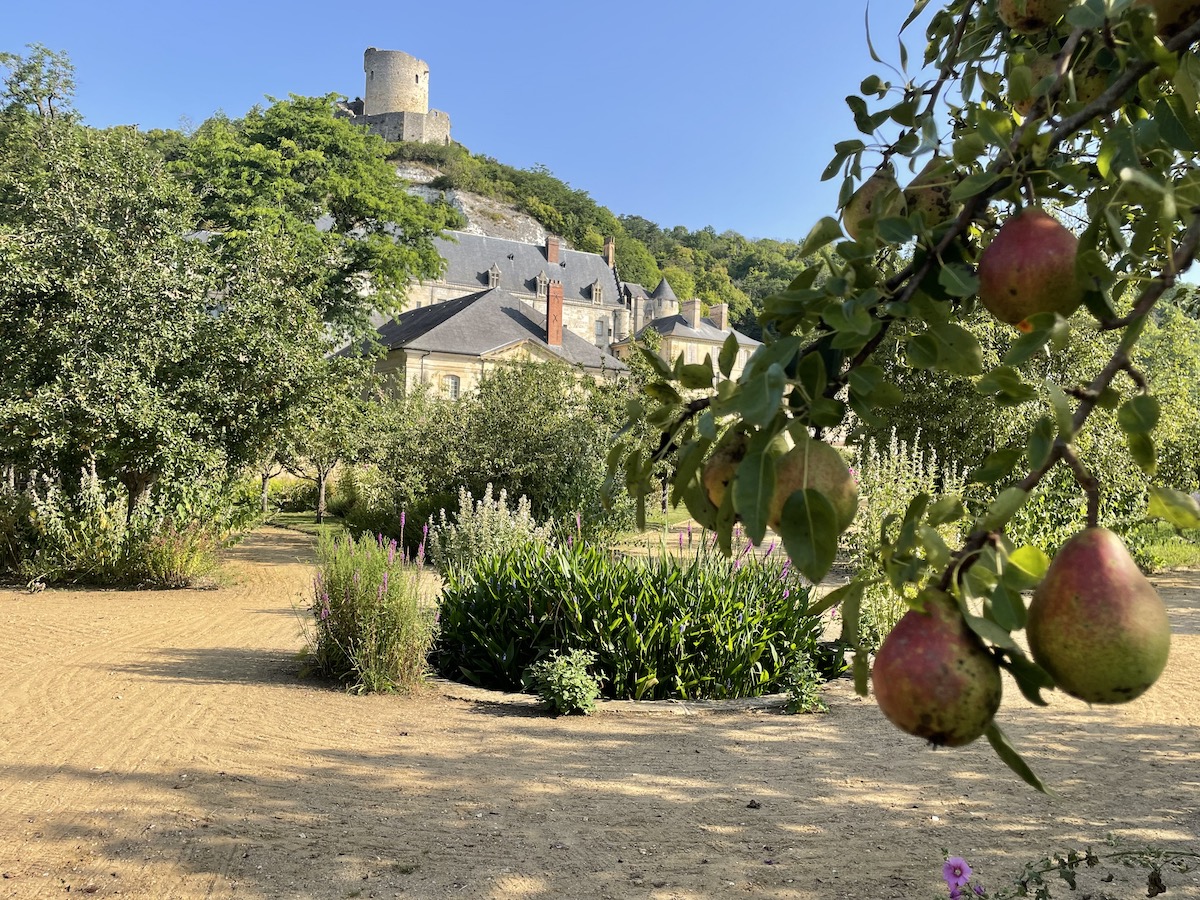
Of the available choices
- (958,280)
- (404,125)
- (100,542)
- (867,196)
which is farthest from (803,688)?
(404,125)

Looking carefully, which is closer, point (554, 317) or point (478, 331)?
point (478, 331)

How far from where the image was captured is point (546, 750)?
5727 millimetres

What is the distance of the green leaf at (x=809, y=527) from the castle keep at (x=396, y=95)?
92381 mm

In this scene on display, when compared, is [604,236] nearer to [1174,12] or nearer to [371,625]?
[371,625]

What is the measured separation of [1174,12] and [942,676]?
0.80m

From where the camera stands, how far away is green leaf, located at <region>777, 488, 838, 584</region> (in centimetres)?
76

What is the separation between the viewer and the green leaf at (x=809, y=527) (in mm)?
757

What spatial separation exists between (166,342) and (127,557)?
280 cm

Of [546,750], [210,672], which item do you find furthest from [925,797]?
[210,672]

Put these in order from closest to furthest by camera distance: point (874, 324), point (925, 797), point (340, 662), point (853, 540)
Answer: point (874, 324), point (925, 797), point (340, 662), point (853, 540)

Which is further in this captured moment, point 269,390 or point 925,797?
point 269,390

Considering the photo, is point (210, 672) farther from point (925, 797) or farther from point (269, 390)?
point (269, 390)

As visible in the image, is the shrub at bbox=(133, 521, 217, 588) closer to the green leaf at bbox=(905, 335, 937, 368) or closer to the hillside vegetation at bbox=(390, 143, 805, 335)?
the green leaf at bbox=(905, 335, 937, 368)

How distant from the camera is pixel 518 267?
229ft
